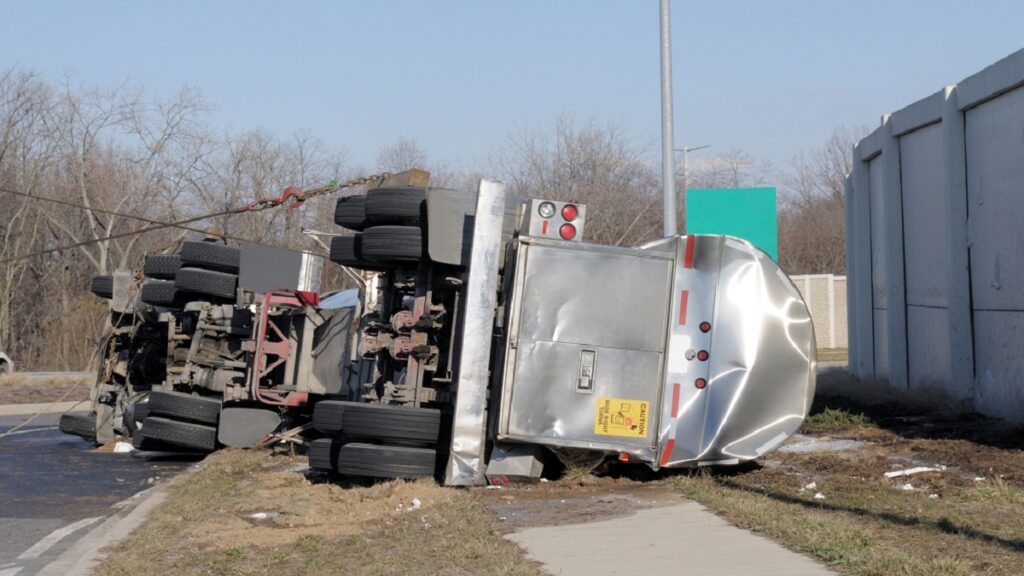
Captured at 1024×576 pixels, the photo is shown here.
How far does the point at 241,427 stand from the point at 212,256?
2506mm

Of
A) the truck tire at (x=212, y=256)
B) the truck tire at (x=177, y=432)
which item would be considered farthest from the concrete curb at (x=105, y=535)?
the truck tire at (x=212, y=256)

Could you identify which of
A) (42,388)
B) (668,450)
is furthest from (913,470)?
(42,388)

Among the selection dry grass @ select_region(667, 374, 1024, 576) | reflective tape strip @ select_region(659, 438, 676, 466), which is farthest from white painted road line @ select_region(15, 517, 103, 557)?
dry grass @ select_region(667, 374, 1024, 576)

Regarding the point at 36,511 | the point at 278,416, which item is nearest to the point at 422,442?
the point at 36,511

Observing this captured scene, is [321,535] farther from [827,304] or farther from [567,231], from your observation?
[827,304]

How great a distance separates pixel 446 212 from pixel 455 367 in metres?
1.37

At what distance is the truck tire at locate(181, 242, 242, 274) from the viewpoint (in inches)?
615

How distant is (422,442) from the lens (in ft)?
31.7

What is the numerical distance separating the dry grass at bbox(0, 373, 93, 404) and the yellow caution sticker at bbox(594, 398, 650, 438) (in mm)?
18802

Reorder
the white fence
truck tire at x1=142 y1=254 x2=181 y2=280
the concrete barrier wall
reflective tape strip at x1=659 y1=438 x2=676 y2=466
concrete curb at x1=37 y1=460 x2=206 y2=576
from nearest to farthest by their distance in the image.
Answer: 1. concrete curb at x1=37 y1=460 x2=206 y2=576
2. reflective tape strip at x1=659 y1=438 x2=676 y2=466
3. the concrete barrier wall
4. truck tire at x1=142 y1=254 x2=181 y2=280
5. the white fence

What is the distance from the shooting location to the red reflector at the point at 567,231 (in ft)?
31.6

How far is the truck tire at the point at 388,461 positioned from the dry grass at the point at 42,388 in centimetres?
1754

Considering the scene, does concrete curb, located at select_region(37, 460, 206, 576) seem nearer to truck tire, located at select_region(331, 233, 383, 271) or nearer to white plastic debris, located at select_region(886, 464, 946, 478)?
truck tire, located at select_region(331, 233, 383, 271)

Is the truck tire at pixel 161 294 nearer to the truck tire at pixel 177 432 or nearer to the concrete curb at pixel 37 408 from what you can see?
the truck tire at pixel 177 432
